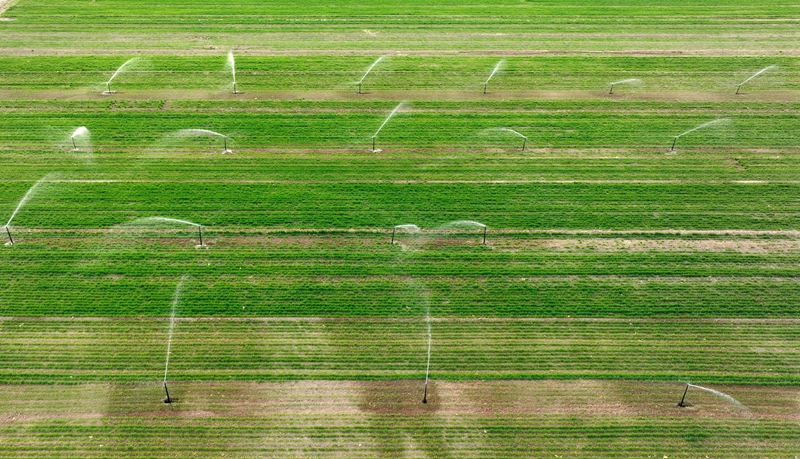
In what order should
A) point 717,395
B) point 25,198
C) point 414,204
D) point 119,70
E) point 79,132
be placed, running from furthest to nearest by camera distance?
point 119,70 < point 79,132 < point 414,204 < point 25,198 < point 717,395

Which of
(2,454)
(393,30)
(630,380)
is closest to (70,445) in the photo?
(2,454)

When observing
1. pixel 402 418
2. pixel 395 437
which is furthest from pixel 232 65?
pixel 395 437

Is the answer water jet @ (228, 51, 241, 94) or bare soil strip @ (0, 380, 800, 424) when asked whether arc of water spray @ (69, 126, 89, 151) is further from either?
bare soil strip @ (0, 380, 800, 424)

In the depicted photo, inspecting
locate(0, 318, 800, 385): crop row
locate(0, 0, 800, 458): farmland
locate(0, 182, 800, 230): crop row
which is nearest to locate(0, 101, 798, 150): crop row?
locate(0, 0, 800, 458): farmland

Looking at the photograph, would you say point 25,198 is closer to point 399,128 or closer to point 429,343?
point 399,128

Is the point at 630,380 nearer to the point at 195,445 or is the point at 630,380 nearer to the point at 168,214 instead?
the point at 195,445

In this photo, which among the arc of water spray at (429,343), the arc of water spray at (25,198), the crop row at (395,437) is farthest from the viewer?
the arc of water spray at (25,198)

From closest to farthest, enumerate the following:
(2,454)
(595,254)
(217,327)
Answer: (2,454)
(217,327)
(595,254)

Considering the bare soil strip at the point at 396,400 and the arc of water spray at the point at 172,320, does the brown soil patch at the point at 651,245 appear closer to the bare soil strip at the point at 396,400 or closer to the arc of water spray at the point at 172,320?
the bare soil strip at the point at 396,400

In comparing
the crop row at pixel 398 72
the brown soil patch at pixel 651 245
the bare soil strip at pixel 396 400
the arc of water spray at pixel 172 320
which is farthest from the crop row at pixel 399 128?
the bare soil strip at pixel 396 400
